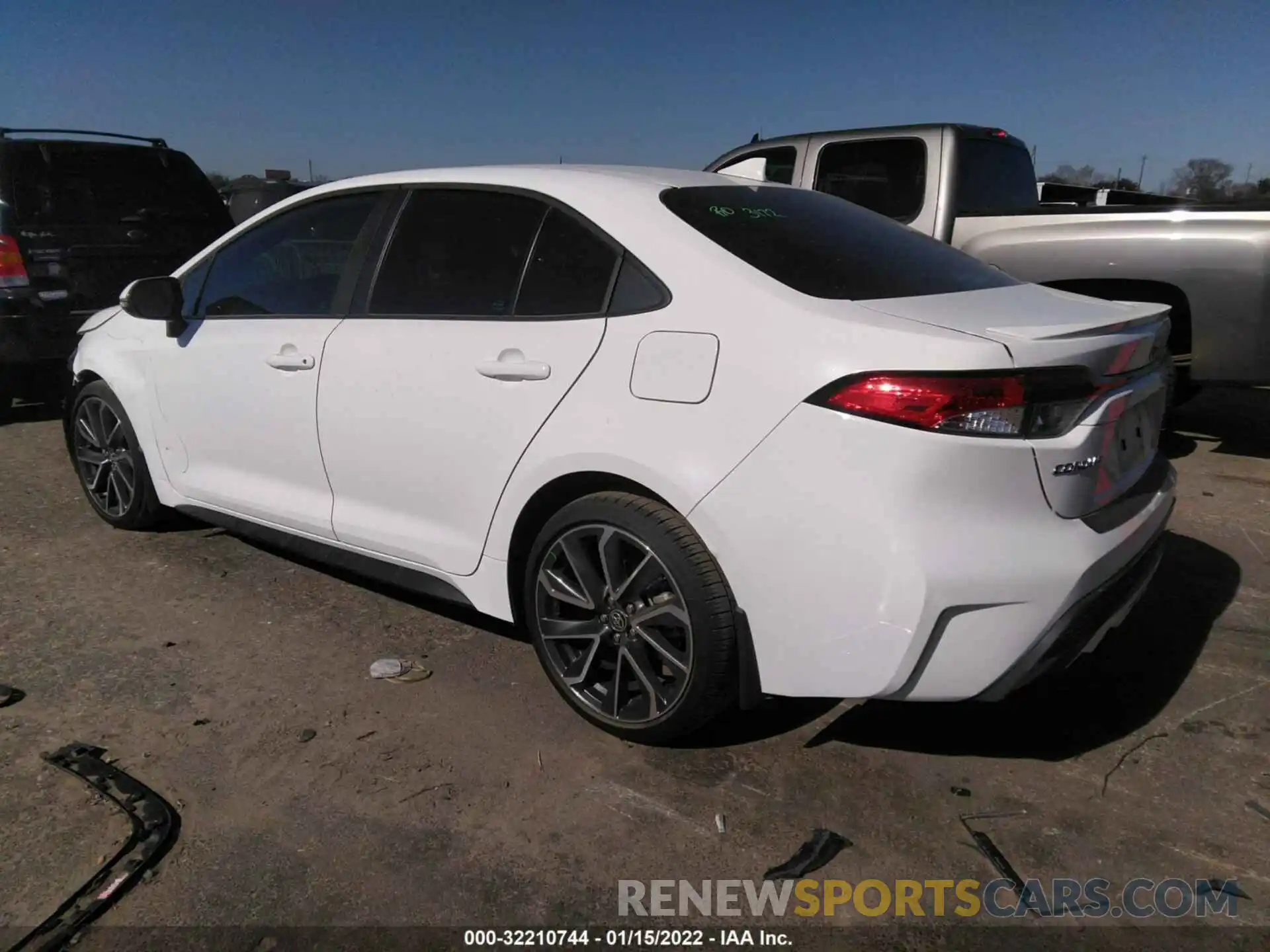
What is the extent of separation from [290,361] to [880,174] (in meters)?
4.47

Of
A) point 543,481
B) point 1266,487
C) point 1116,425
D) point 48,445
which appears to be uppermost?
point 1116,425

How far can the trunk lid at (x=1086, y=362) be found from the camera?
230 cm

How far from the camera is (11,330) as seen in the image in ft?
20.4

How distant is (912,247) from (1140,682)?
5.22ft

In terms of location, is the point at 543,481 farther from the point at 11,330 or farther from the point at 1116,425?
the point at 11,330

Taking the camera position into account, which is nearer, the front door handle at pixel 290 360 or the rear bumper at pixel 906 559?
the rear bumper at pixel 906 559

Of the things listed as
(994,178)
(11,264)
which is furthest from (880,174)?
(11,264)

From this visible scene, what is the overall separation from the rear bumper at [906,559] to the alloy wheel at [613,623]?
31 cm

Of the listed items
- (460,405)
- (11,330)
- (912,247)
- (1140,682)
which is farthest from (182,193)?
(1140,682)

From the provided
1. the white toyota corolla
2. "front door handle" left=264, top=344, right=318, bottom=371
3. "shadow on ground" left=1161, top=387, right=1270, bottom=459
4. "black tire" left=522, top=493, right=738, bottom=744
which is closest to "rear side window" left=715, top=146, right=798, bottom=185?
"shadow on ground" left=1161, top=387, right=1270, bottom=459

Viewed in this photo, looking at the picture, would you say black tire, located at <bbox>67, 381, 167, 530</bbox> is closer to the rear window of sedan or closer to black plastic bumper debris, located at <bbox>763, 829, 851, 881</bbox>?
the rear window of sedan

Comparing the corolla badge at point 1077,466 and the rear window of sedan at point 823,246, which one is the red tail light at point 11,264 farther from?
Result: the corolla badge at point 1077,466

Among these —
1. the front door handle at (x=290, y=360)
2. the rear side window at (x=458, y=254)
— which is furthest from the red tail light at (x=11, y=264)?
the rear side window at (x=458, y=254)

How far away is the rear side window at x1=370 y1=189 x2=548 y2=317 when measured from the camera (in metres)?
3.04
